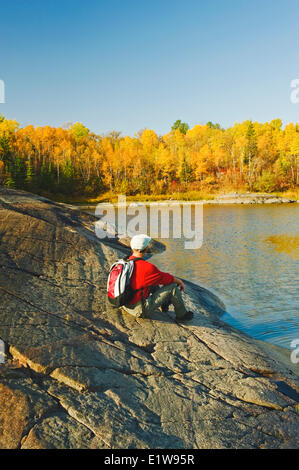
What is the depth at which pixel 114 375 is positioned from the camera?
13.5 ft

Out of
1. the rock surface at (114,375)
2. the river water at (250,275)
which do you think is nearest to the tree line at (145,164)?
the river water at (250,275)

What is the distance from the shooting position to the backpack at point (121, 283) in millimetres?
5371

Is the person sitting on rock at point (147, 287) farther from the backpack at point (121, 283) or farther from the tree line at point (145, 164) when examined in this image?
the tree line at point (145, 164)

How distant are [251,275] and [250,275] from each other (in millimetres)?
36

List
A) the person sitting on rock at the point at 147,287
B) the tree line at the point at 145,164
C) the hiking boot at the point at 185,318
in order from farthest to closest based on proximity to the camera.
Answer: the tree line at the point at 145,164
the hiking boot at the point at 185,318
the person sitting on rock at the point at 147,287

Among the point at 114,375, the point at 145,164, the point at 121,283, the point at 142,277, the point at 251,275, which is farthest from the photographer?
the point at 145,164

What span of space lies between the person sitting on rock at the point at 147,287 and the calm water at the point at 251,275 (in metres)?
2.96

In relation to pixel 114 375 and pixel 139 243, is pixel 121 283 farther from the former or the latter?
pixel 114 375

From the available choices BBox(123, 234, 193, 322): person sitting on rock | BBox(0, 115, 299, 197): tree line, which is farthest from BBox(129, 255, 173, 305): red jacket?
BBox(0, 115, 299, 197): tree line

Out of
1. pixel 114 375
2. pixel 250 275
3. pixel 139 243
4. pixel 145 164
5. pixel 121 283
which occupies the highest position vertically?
pixel 145 164

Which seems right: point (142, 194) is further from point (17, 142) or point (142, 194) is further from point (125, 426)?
point (125, 426)

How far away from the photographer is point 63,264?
22.2ft

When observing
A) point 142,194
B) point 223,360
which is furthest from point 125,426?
point 142,194

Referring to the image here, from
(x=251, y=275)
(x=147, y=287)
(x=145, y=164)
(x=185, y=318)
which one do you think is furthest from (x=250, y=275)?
(x=145, y=164)
